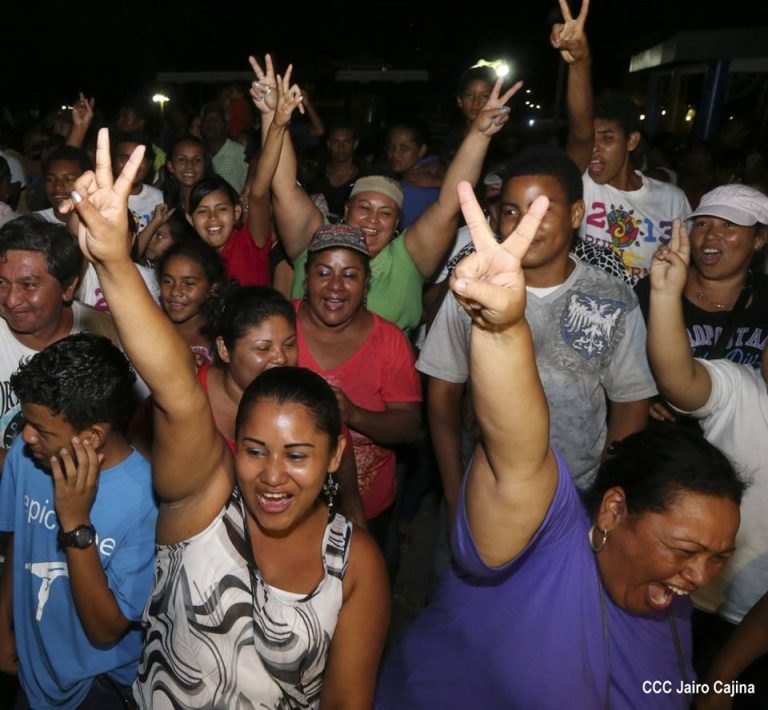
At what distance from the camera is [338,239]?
10.6 ft

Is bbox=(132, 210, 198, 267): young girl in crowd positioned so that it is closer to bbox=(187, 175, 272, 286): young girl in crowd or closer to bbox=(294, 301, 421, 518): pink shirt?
bbox=(187, 175, 272, 286): young girl in crowd

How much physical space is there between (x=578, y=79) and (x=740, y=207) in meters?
1.15

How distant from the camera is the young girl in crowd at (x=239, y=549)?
1.79 m

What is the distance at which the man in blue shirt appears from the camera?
2.09 metres

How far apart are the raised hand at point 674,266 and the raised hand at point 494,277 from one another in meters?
1.23

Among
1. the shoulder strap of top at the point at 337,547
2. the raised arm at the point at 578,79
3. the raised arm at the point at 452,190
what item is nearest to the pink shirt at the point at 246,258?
the raised arm at the point at 452,190

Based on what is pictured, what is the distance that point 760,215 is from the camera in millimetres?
3225

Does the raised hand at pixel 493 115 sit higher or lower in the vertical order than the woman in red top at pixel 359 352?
higher

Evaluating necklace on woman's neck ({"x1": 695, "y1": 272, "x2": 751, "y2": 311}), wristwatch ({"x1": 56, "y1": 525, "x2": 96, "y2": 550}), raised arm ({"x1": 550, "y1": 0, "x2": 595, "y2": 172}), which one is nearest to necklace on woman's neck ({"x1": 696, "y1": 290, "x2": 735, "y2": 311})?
necklace on woman's neck ({"x1": 695, "y1": 272, "x2": 751, "y2": 311})

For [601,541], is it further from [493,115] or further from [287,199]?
[287,199]

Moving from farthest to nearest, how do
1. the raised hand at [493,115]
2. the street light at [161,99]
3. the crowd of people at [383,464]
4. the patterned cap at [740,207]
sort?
the street light at [161,99]
the raised hand at [493,115]
the patterned cap at [740,207]
the crowd of people at [383,464]

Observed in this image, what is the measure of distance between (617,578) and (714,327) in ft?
5.75

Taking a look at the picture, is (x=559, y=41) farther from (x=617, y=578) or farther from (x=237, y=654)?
(x=237, y=654)

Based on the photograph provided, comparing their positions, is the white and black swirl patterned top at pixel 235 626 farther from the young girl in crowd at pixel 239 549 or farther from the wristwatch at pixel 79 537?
the wristwatch at pixel 79 537
